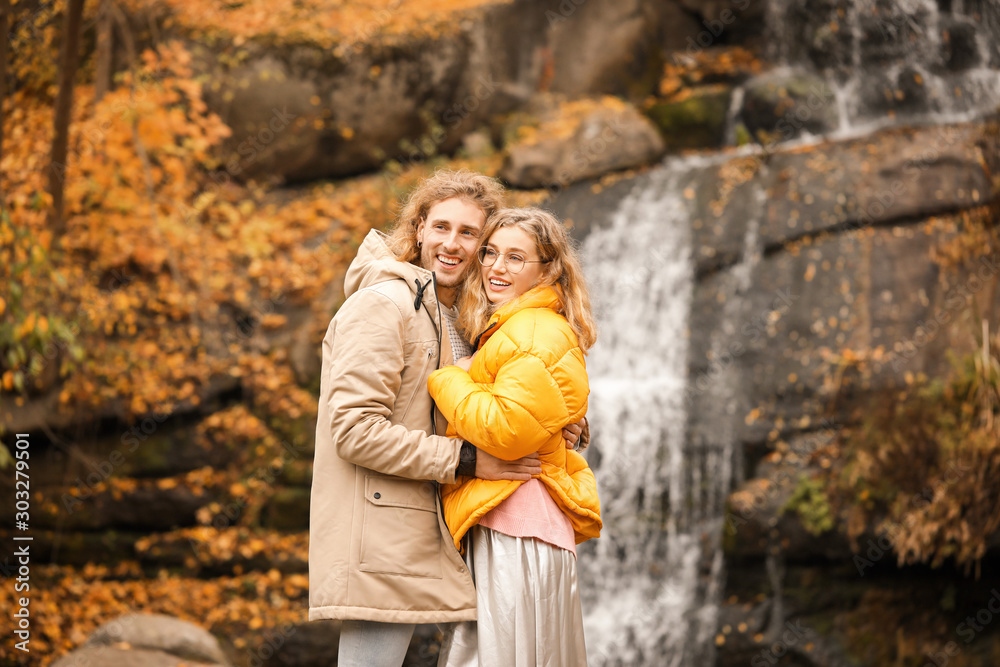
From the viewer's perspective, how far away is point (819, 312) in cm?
695

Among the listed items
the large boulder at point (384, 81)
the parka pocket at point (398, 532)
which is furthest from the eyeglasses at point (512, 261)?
the large boulder at point (384, 81)

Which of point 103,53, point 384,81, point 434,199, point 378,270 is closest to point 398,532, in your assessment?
point 378,270

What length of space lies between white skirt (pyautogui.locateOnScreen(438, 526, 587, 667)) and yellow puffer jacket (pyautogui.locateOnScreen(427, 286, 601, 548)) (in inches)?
5.5

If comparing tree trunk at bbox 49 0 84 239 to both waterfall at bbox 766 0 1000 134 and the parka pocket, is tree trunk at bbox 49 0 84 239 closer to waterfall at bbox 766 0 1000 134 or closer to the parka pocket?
the parka pocket

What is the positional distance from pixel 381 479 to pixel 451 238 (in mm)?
832

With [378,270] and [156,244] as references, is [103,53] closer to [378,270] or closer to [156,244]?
[156,244]

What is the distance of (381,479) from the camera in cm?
248

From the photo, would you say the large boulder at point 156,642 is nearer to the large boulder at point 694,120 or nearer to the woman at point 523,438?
the woman at point 523,438

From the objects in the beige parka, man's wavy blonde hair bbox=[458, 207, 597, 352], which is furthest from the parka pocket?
man's wavy blonde hair bbox=[458, 207, 597, 352]

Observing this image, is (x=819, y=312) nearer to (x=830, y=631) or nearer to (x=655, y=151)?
(x=830, y=631)

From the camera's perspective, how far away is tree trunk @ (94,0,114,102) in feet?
26.3

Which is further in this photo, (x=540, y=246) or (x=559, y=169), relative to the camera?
(x=559, y=169)

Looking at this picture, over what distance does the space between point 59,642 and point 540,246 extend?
5.51 meters

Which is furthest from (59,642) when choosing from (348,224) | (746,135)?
(746,135)
